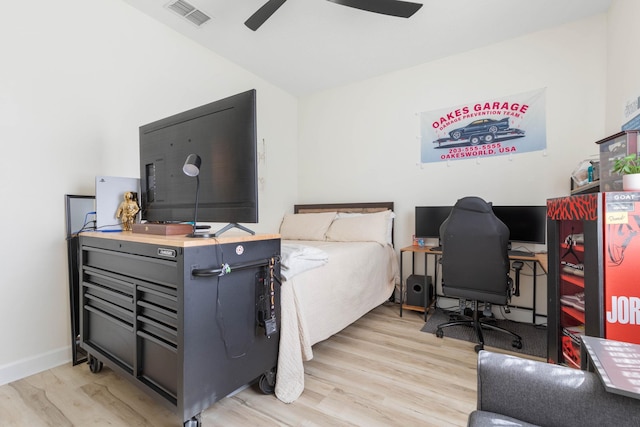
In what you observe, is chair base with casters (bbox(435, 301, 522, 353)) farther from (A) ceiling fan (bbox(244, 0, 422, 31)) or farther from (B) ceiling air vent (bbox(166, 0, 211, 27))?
(B) ceiling air vent (bbox(166, 0, 211, 27))

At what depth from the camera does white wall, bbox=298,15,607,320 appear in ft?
8.18

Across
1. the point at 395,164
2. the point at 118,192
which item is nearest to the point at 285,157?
the point at 395,164

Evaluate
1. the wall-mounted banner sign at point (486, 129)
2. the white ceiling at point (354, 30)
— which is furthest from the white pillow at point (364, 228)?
the white ceiling at point (354, 30)

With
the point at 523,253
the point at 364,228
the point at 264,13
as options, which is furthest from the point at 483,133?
the point at 264,13

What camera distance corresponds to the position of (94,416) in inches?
54.8

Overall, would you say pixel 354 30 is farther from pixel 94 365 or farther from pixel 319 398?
pixel 94 365

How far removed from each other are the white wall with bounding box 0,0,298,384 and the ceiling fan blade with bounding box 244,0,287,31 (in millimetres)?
920

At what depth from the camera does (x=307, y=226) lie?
3.43 m

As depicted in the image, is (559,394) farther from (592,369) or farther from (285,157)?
(285,157)

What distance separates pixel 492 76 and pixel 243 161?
9.20ft

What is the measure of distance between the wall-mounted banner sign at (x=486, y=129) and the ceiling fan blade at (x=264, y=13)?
74.9 inches

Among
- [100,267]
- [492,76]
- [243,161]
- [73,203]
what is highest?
[492,76]

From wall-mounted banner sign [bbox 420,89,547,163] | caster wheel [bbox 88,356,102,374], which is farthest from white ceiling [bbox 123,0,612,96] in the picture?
caster wheel [bbox 88,356,102,374]

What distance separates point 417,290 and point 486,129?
1768 millimetres
